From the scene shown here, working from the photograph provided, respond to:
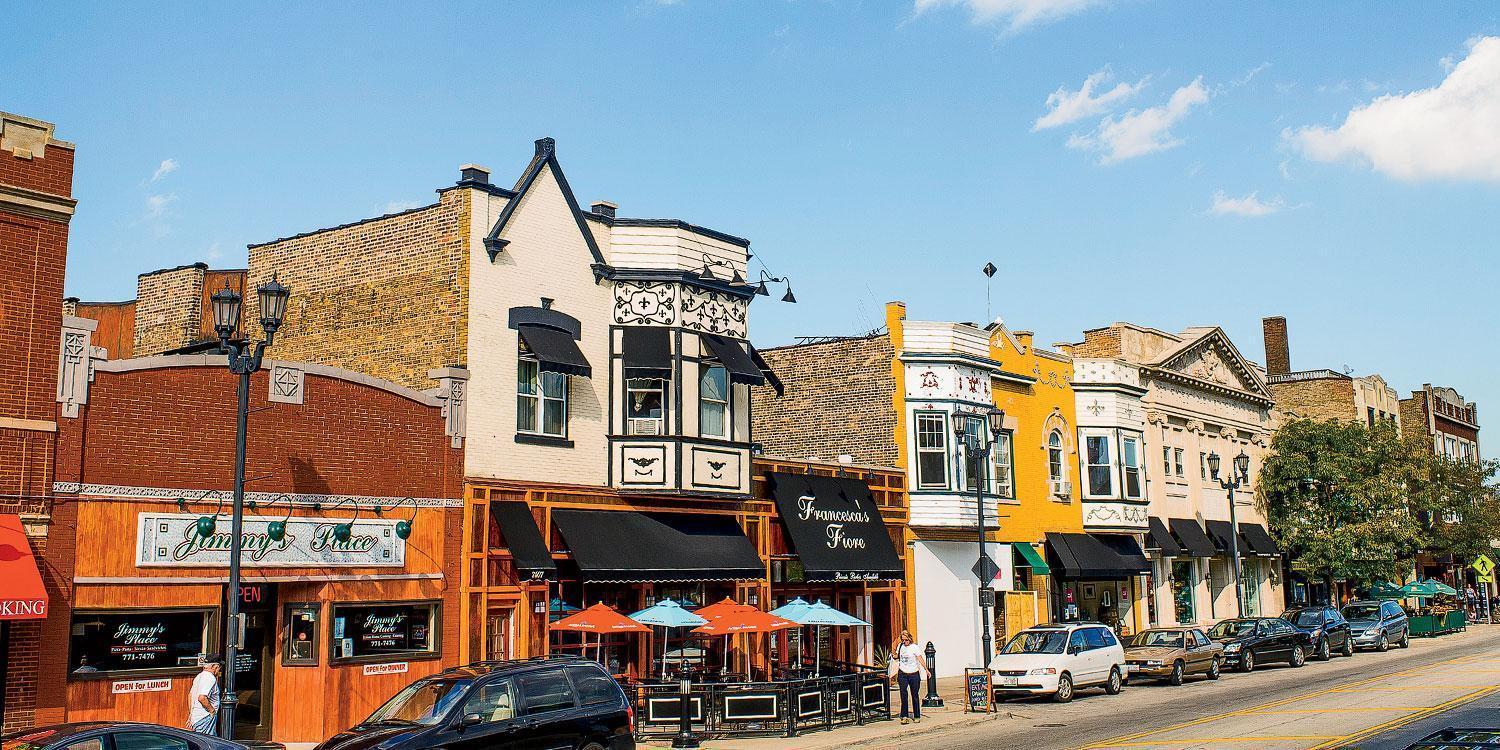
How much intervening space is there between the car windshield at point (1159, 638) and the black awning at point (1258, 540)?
65.2 feet

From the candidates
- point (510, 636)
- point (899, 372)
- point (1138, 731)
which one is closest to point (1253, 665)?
point (899, 372)

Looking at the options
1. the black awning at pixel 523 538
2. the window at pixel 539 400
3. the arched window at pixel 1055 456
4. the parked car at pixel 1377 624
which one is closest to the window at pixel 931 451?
the arched window at pixel 1055 456

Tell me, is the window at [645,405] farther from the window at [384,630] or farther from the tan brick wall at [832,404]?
the tan brick wall at [832,404]

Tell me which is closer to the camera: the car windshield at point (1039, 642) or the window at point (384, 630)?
the window at point (384, 630)

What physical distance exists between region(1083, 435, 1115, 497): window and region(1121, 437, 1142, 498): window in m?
0.69

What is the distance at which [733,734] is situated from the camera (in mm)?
22141

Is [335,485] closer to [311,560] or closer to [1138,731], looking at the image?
[311,560]

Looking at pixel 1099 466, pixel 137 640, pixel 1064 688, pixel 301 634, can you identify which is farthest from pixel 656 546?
pixel 1099 466

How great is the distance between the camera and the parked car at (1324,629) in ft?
125

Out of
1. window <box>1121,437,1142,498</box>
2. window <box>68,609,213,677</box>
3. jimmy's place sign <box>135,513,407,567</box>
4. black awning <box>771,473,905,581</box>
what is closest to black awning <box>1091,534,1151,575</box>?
window <box>1121,437,1142,498</box>

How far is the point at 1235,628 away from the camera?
3588 centimetres

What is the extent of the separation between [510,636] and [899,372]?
15571 millimetres

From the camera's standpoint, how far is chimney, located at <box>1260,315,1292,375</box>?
67.8 meters

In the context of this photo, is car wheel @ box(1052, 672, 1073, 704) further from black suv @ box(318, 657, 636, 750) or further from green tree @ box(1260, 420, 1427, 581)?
green tree @ box(1260, 420, 1427, 581)
